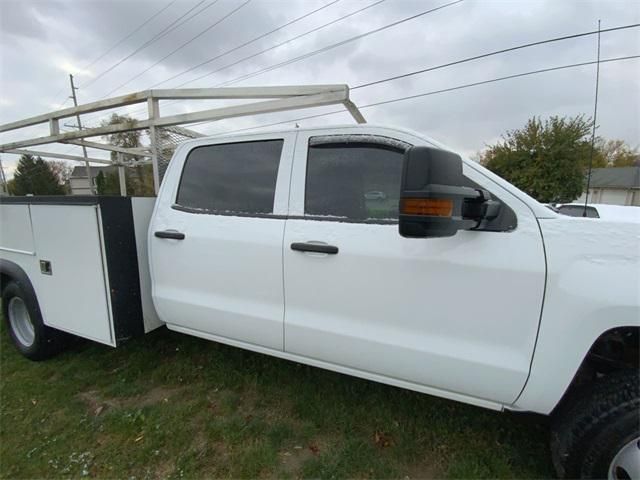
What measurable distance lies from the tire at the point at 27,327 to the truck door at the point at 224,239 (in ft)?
4.47

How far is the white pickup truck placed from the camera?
1527mm

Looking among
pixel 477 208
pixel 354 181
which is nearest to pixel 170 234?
pixel 354 181

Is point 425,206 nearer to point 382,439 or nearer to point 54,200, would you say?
point 382,439

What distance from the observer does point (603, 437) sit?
5.14 feet

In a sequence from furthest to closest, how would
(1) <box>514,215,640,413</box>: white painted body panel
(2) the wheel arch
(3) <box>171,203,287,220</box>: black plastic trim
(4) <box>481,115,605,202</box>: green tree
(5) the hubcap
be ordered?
1. (4) <box>481,115,605,202</box>: green tree
2. (5) the hubcap
3. (3) <box>171,203,287,220</box>: black plastic trim
4. (2) the wheel arch
5. (1) <box>514,215,640,413</box>: white painted body panel

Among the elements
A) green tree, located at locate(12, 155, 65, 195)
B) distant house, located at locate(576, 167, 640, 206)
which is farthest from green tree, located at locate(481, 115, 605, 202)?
green tree, located at locate(12, 155, 65, 195)

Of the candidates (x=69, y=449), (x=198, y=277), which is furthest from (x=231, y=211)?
(x=69, y=449)

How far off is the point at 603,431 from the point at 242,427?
208 centimetres

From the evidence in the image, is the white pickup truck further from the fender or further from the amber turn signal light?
the fender

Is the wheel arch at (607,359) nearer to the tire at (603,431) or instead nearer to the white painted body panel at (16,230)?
the tire at (603,431)

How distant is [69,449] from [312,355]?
1757mm

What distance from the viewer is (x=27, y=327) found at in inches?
133

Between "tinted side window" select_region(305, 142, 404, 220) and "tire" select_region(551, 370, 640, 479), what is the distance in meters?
1.32

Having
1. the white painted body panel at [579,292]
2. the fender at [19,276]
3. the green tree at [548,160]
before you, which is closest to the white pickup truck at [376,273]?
the white painted body panel at [579,292]
